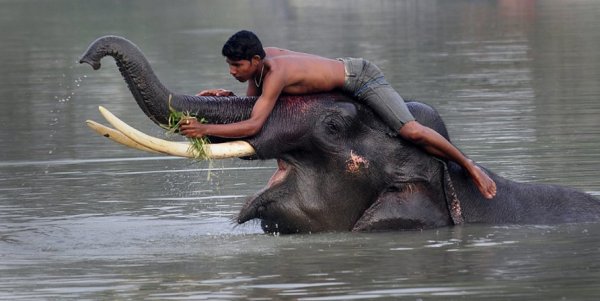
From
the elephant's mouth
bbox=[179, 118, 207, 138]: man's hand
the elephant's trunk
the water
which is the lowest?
the water

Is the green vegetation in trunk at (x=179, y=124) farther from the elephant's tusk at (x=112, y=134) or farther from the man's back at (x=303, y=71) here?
the man's back at (x=303, y=71)

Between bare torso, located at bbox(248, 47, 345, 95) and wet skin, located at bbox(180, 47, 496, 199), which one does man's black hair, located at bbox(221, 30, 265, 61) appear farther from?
bare torso, located at bbox(248, 47, 345, 95)

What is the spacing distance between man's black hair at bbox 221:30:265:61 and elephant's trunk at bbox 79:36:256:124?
36 centimetres

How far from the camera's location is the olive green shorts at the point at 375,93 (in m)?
12.4

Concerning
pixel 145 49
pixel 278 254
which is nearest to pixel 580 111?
pixel 278 254

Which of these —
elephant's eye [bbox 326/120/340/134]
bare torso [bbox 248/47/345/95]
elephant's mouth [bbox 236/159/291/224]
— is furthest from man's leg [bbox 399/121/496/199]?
elephant's mouth [bbox 236/159/291/224]

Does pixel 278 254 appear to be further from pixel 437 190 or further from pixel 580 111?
pixel 580 111

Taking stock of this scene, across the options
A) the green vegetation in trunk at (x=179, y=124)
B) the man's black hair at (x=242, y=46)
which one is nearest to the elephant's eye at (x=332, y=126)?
the man's black hair at (x=242, y=46)

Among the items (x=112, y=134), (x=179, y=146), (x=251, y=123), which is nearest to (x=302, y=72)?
(x=251, y=123)

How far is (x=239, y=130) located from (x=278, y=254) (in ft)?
3.32

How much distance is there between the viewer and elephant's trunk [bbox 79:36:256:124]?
11.2m

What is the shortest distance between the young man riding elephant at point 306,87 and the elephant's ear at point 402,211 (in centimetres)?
37

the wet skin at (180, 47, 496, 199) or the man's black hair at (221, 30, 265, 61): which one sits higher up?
the man's black hair at (221, 30, 265, 61)

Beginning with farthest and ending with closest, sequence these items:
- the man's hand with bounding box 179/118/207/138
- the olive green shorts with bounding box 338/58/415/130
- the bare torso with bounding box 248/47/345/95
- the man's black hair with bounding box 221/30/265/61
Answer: the olive green shorts with bounding box 338/58/415/130
the bare torso with bounding box 248/47/345/95
the man's black hair with bounding box 221/30/265/61
the man's hand with bounding box 179/118/207/138
